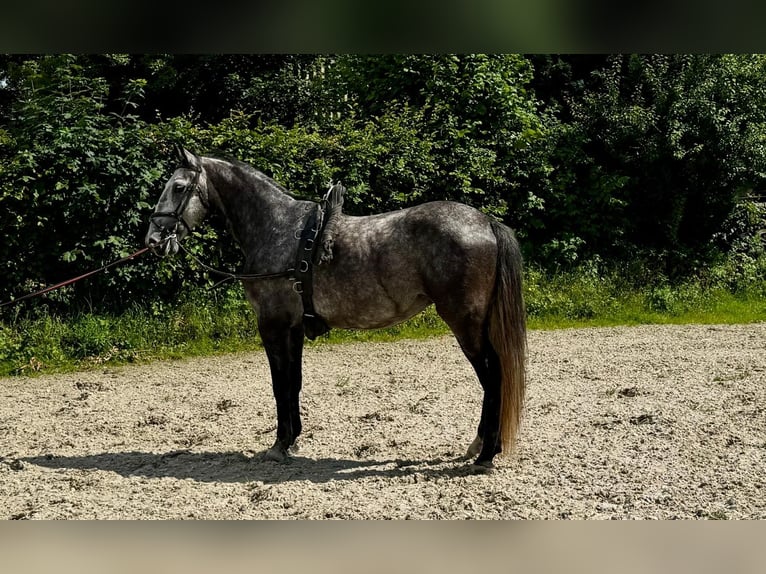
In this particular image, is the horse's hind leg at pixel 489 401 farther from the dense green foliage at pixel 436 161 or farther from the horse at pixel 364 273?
the dense green foliage at pixel 436 161

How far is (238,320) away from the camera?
9133mm

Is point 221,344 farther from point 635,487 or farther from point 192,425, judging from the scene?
point 635,487

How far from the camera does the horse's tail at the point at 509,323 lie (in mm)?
4402

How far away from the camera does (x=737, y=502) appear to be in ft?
12.8

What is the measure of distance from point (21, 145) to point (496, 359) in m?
6.46

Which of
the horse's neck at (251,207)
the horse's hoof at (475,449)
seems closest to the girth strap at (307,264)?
the horse's neck at (251,207)

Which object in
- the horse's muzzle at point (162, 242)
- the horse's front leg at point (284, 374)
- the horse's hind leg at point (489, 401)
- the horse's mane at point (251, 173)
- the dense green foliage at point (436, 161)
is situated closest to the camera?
the horse's hind leg at point (489, 401)

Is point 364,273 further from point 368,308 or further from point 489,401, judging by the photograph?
point 489,401

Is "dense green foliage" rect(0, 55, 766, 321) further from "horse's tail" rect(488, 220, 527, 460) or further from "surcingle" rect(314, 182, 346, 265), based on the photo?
"horse's tail" rect(488, 220, 527, 460)

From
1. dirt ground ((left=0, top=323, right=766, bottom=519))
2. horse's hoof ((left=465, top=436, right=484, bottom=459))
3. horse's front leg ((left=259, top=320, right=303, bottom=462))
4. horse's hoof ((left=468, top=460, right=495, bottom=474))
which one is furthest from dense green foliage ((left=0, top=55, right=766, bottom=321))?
horse's hoof ((left=468, top=460, right=495, bottom=474))

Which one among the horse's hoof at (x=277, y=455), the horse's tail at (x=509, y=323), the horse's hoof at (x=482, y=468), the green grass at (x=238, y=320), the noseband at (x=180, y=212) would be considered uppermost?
the noseband at (x=180, y=212)

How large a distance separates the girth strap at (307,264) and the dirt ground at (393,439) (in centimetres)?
107

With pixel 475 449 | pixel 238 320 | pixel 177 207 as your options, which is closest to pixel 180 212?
pixel 177 207

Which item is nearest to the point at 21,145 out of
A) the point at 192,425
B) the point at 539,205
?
the point at 192,425
